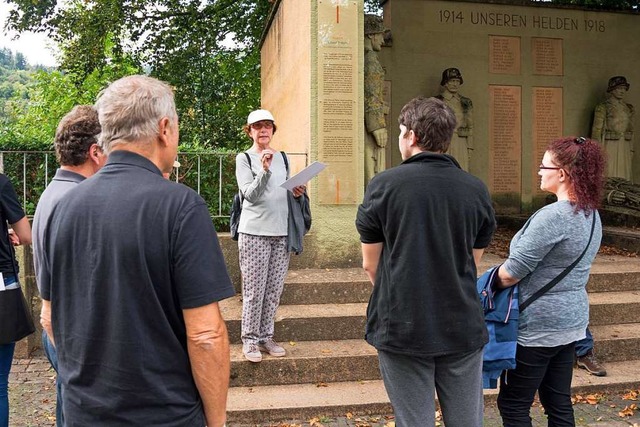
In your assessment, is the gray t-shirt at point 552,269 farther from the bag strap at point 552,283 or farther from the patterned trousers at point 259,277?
the patterned trousers at point 259,277

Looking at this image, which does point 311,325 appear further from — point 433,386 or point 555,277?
point 433,386

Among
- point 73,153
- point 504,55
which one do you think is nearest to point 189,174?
point 73,153

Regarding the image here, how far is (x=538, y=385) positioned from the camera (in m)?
3.12

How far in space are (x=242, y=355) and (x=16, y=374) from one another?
2.21 m

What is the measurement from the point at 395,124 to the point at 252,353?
7510 mm

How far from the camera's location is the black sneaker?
16.8 ft

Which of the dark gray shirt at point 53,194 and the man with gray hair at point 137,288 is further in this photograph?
the dark gray shirt at point 53,194

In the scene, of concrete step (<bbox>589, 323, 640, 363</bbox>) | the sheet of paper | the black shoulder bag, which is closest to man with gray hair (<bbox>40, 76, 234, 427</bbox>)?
the black shoulder bag

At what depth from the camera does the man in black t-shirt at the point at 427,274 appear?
8.31ft

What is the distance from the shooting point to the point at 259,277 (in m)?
4.83

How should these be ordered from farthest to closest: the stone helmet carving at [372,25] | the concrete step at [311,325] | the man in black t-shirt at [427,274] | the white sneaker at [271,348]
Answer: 1. the stone helmet carving at [372,25]
2. the concrete step at [311,325]
3. the white sneaker at [271,348]
4. the man in black t-shirt at [427,274]

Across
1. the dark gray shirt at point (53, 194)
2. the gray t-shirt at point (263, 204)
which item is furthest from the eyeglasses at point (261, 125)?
the dark gray shirt at point (53, 194)

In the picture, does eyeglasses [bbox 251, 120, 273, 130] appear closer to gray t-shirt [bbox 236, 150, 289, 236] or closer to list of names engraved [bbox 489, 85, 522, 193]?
gray t-shirt [bbox 236, 150, 289, 236]

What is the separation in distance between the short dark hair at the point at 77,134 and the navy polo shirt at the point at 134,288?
3.98ft
